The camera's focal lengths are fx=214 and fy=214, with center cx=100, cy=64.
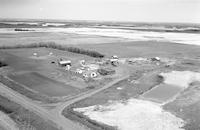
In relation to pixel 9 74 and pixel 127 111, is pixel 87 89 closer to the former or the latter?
pixel 127 111

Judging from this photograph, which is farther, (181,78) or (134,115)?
(181,78)

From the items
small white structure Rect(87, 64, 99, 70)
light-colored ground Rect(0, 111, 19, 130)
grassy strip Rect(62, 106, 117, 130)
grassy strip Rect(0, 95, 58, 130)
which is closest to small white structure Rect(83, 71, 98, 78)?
small white structure Rect(87, 64, 99, 70)

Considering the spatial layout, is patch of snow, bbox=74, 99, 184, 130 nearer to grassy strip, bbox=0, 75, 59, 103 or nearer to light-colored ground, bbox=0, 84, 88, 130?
light-colored ground, bbox=0, 84, 88, 130

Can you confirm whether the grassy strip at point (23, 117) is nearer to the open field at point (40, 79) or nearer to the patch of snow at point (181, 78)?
the open field at point (40, 79)

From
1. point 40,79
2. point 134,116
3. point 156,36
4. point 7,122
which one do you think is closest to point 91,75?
point 40,79

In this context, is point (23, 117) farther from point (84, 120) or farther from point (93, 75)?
point (93, 75)
